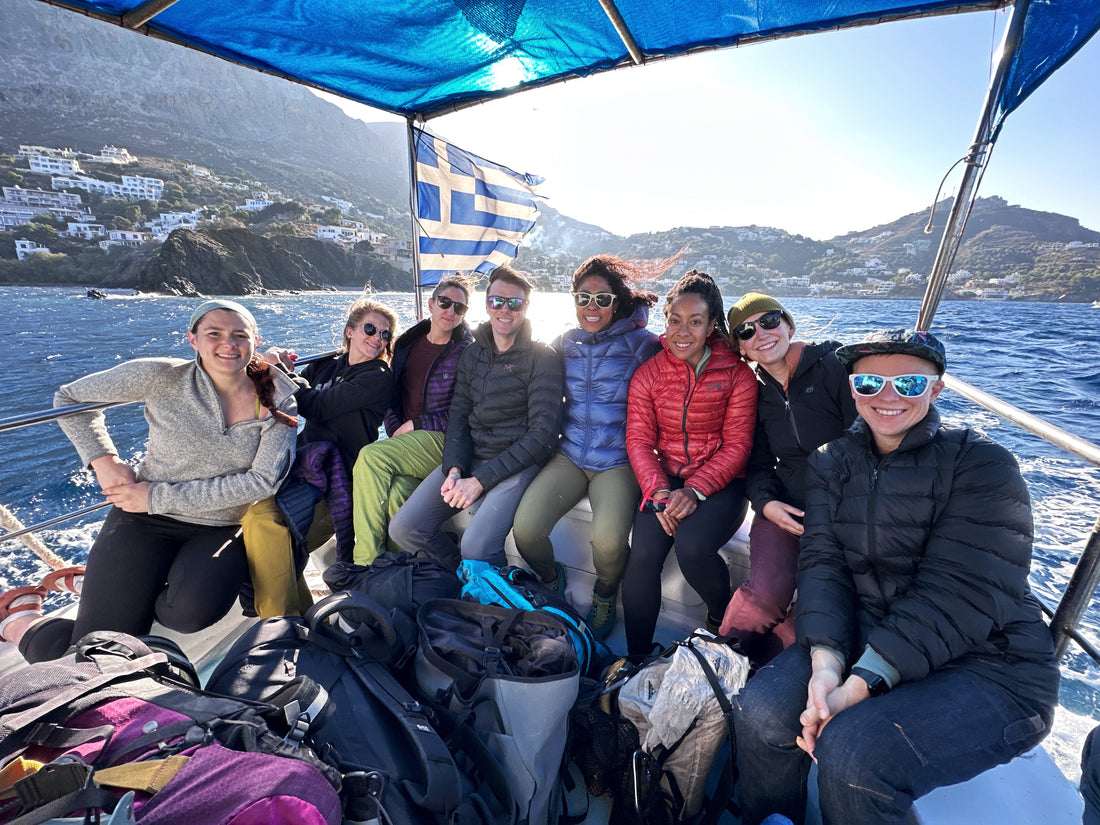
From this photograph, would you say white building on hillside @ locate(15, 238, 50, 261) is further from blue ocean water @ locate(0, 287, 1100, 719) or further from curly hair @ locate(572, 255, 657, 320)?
curly hair @ locate(572, 255, 657, 320)

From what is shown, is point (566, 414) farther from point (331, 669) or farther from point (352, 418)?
point (331, 669)

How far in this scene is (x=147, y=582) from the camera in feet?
5.55

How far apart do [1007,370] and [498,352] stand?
18353 mm

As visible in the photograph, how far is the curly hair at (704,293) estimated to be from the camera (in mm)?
1957

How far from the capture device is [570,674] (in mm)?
1261

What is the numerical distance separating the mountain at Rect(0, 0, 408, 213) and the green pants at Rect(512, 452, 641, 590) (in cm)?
7303

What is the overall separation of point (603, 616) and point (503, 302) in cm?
151

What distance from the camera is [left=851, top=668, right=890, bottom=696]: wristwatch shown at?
1.13 meters

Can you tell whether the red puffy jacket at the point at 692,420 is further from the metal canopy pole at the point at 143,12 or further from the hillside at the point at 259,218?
the hillside at the point at 259,218

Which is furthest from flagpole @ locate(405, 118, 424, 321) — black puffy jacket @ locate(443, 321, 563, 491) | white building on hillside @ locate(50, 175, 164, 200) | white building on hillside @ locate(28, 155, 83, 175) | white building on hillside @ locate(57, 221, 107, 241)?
white building on hillside @ locate(28, 155, 83, 175)

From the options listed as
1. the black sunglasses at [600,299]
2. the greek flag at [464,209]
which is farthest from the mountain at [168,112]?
the black sunglasses at [600,299]

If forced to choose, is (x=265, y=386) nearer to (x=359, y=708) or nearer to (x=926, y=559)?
(x=359, y=708)

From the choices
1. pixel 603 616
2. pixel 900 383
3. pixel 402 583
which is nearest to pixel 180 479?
A: pixel 402 583

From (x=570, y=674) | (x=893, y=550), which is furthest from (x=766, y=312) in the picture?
(x=570, y=674)
